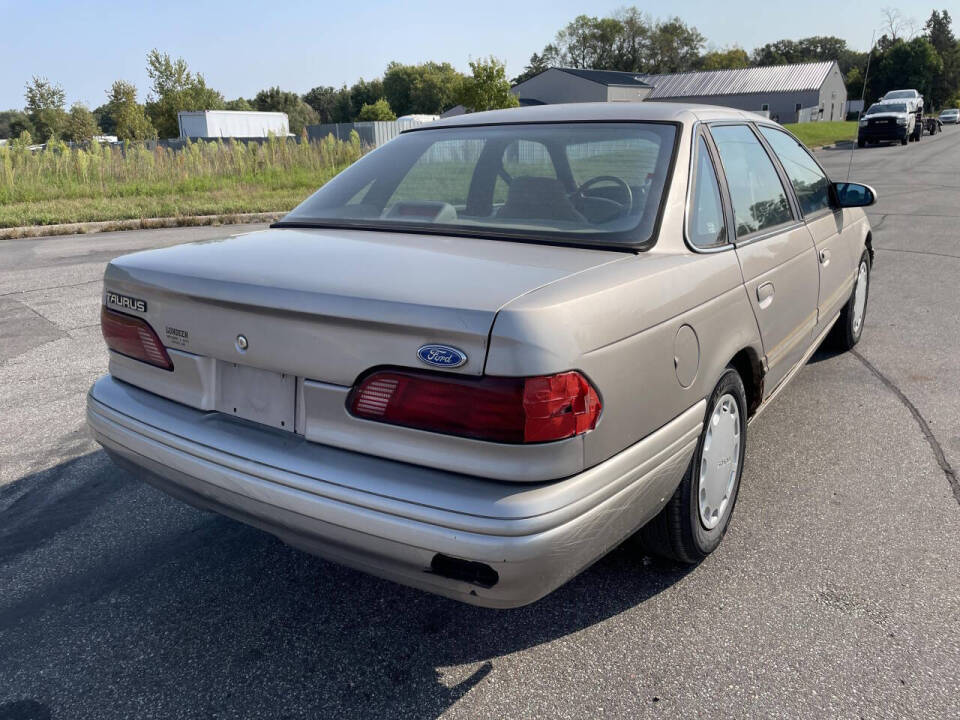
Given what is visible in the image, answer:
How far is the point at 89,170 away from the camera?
716 inches

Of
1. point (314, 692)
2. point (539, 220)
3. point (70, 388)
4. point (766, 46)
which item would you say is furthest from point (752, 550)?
point (766, 46)

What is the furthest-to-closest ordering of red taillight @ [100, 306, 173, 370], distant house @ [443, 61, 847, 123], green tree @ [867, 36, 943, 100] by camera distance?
green tree @ [867, 36, 943, 100] → distant house @ [443, 61, 847, 123] → red taillight @ [100, 306, 173, 370]

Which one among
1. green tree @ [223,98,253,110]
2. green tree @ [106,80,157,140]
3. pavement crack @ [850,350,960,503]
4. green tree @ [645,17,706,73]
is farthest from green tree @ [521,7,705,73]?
pavement crack @ [850,350,960,503]

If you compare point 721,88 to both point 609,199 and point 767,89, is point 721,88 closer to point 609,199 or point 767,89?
point 767,89

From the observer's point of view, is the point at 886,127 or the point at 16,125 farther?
the point at 16,125

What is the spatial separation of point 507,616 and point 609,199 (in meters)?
1.49

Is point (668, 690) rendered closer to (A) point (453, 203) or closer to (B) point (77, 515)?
(A) point (453, 203)

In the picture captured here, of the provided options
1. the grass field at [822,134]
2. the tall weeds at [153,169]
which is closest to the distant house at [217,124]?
the tall weeds at [153,169]

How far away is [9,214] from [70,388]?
10.6 meters

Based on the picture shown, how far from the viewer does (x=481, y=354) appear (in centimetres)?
193

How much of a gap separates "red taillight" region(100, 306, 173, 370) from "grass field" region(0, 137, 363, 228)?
12069 millimetres

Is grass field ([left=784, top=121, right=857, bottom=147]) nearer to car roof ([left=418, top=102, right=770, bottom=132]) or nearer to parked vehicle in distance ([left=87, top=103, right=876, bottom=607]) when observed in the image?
car roof ([left=418, top=102, right=770, bottom=132])

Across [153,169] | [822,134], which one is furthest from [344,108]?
[153,169]

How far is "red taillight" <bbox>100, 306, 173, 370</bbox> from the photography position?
2576 millimetres
